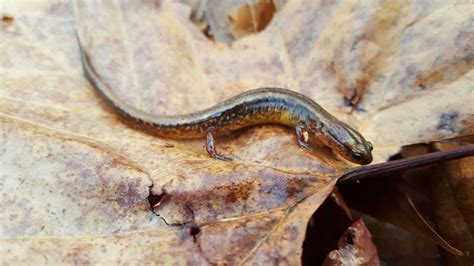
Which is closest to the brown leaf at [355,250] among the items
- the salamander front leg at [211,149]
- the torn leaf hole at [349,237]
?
the torn leaf hole at [349,237]

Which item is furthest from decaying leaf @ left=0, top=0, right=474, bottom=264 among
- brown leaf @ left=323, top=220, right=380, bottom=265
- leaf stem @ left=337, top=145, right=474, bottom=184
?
brown leaf @ left=323, top=220, right=380, bottom=265

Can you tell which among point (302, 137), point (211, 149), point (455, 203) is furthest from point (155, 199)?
point (455, 203)

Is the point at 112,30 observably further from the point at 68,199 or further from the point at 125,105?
the point at 68,199

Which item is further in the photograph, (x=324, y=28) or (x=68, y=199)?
(x=324, y=28)

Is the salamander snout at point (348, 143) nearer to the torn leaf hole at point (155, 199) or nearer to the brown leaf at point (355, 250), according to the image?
the brown leaf at point (355, 250)

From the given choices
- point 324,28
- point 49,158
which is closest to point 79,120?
point 49,158

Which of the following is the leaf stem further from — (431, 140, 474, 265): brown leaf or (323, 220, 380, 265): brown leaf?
(431, 140, 474, 265): brown leaf

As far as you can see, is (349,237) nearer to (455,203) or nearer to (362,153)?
(362,153)
